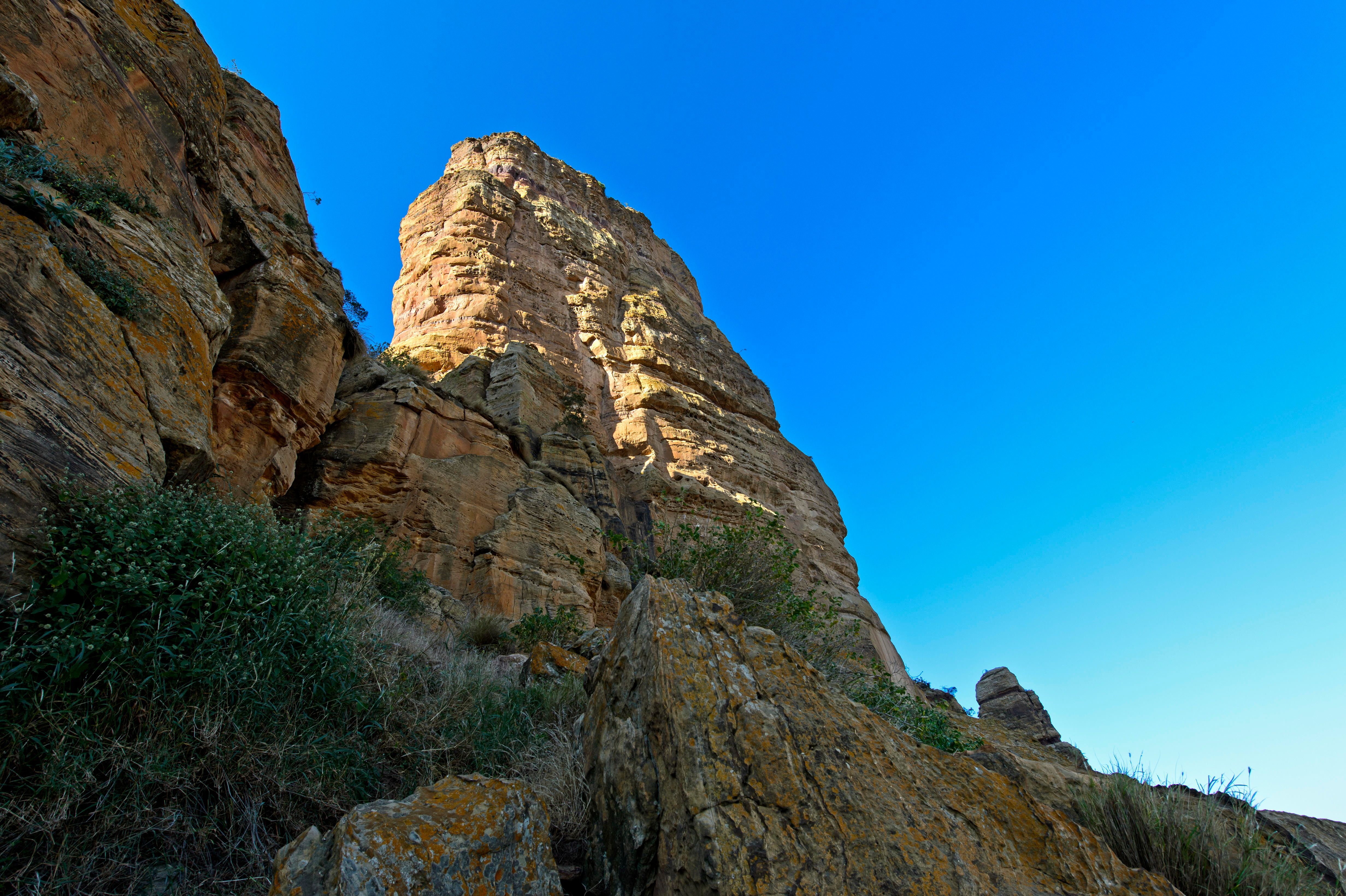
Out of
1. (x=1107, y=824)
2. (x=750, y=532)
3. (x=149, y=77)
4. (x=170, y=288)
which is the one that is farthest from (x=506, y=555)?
(x=1107, y=824)

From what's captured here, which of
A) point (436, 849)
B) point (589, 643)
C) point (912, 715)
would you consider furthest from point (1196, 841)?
point (589, 643)

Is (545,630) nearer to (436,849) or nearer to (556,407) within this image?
(436,849)

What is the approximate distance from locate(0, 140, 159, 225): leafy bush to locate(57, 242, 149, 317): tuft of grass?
1.99ft

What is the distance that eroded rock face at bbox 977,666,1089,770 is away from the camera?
2217cm

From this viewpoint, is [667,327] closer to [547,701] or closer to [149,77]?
[149,77]

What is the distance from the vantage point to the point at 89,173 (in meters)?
6.91

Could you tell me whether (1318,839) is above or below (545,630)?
below

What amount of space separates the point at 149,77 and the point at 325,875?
1106cm

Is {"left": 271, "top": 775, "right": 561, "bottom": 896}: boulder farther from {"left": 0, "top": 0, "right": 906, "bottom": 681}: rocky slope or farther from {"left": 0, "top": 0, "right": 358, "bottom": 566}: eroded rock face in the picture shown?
{"left": 0, "top": 0, "right": 358, "bottom": 566}: eroded rock face

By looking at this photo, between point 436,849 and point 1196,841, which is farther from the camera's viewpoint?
point 1196,841

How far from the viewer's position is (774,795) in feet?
10.2

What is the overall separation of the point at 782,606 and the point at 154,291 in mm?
9752

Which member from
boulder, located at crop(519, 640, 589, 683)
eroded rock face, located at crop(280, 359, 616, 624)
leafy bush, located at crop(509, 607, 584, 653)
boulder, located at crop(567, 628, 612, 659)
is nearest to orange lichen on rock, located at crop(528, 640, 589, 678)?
boulder, located at crop(519, 640, 589, 683)

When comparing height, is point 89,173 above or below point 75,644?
above
